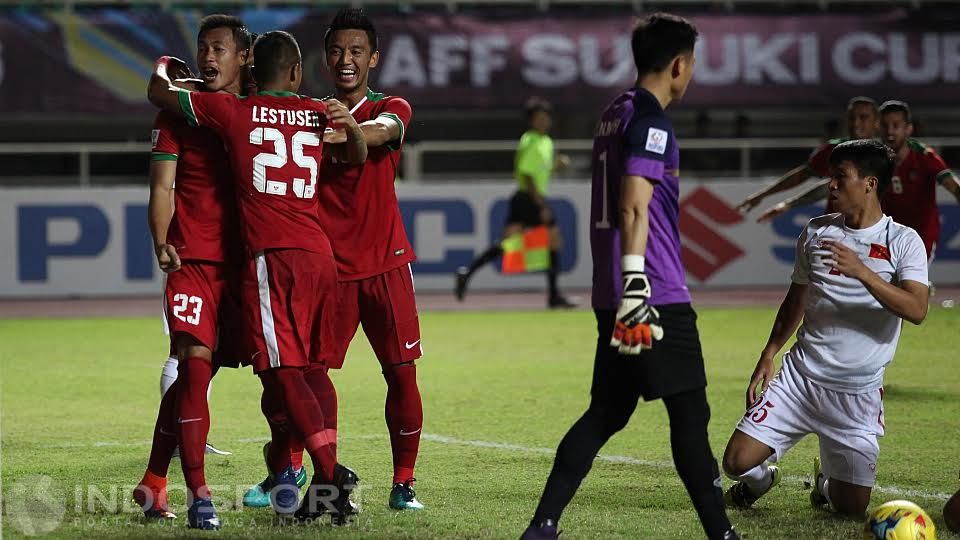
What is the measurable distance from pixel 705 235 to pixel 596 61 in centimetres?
354

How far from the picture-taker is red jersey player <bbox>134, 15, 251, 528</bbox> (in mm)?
6172

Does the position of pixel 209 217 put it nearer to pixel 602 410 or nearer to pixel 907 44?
pixel 602 410

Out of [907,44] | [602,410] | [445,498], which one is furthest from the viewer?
[907,44]

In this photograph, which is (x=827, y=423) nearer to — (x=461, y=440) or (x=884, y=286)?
(x=884, y=286)

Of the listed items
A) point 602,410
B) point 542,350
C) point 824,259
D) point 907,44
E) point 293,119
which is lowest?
point 542,350

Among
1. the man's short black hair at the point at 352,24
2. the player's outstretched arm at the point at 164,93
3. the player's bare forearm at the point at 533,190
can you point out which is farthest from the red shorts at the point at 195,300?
the player's bare forearm at the point at 533,190

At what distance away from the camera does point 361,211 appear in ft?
21.6

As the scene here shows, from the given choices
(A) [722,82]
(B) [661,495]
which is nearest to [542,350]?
(B) [661,495]

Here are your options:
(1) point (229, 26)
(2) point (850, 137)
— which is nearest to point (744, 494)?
(1) point (229, 26)

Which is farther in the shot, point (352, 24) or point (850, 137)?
point (850, 137)

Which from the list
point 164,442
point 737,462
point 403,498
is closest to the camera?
point 737,462

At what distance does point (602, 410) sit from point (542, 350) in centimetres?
807

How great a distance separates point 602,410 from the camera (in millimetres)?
5453

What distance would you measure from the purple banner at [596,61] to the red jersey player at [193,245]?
49.0 ft
